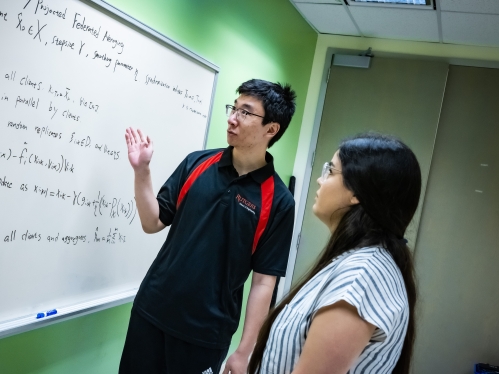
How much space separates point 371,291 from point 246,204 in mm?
854

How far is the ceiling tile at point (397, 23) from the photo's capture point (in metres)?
2.99

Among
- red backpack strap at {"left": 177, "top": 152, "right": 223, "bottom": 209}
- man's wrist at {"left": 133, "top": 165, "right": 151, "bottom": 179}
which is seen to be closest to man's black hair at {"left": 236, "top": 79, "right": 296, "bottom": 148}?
red backpack strap at {"left": 177, "top": 152, "right": 223, "bottom": 209}

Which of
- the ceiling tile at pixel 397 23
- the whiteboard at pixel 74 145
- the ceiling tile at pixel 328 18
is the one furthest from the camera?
the ceiling tile at pixel 328 18

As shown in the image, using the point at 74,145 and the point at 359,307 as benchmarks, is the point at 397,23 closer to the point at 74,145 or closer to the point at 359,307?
the point at 74,145

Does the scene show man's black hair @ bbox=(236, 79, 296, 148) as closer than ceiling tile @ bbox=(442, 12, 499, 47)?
Yes

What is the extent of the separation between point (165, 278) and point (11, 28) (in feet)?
2.97

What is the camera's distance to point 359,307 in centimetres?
90

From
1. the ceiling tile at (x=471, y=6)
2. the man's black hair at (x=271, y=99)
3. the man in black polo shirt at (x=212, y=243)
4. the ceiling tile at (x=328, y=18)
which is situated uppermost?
the ceiling tile at (x=328, y=18)

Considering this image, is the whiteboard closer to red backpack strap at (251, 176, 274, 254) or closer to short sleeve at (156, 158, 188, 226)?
short sleeve at (156, 158, 188, 226)

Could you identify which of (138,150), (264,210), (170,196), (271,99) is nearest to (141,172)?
(138,150)

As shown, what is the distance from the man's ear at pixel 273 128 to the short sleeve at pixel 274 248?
299mm

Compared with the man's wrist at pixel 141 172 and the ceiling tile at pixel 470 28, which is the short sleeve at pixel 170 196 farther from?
the ceiling tile at pixel 470 28

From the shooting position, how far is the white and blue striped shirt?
3.03 ft

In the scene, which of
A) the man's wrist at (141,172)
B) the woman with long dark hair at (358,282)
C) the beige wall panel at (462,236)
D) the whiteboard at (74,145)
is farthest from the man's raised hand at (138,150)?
the beige wall panel at (462,236)
